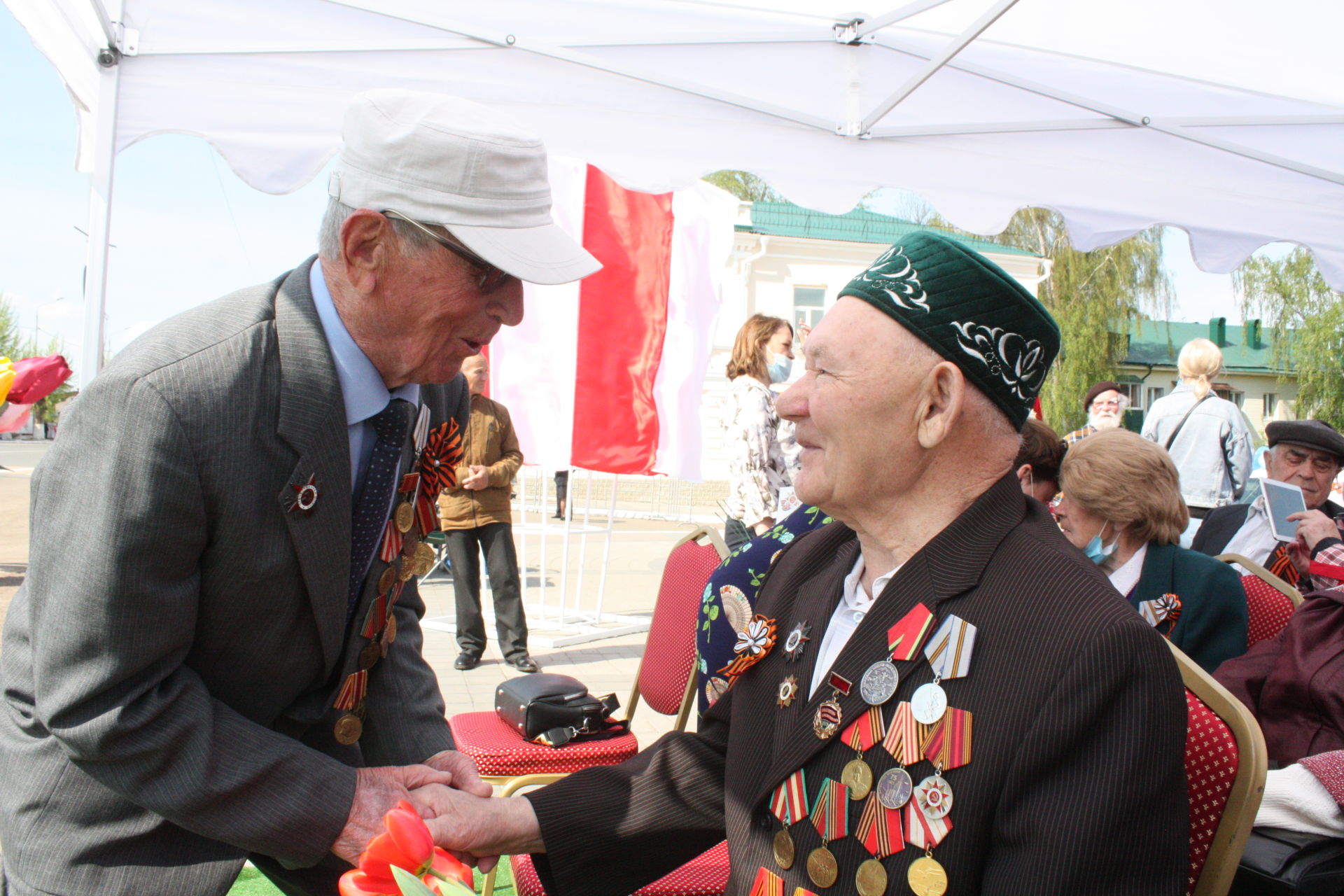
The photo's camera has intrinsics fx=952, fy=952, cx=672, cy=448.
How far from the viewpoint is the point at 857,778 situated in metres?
1.37

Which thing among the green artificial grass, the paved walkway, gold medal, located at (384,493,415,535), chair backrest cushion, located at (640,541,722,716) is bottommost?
the paved walkway

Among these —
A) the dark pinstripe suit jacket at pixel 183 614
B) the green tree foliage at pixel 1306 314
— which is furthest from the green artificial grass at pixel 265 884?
the green tree foliage at pixel 1306 314

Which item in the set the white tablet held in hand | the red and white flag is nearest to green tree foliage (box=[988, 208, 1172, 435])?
the red and white flag

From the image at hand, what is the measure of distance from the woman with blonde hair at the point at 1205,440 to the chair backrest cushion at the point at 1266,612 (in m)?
3.21

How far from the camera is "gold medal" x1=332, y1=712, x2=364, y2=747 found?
1724 mm

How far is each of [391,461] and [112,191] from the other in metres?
2.27

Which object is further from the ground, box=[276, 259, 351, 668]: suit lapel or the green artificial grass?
box=[276, 259, 351, 668]: suit lapel

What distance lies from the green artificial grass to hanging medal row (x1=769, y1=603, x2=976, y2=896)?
205 centimetres

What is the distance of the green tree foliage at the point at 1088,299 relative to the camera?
28000 millimetres

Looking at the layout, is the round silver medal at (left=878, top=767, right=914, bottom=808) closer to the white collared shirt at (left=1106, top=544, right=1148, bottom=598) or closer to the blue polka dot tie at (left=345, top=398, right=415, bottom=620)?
the blue polka dot tie at (left=345, top=398, right=415, bottom=620)

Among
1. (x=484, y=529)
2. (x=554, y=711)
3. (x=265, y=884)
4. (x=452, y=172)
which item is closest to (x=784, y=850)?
(x=452, y=172)

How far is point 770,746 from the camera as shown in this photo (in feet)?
5.16

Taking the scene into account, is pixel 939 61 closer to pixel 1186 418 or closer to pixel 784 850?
pixel 784 850

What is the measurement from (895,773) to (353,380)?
1021 millimetres
